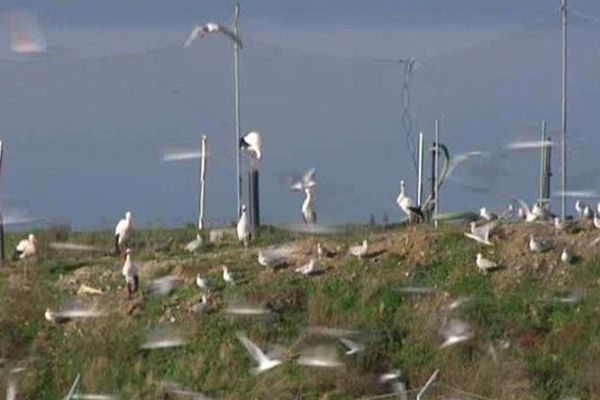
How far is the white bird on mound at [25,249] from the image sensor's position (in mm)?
20234

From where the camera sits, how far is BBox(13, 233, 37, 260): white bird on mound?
20234mm

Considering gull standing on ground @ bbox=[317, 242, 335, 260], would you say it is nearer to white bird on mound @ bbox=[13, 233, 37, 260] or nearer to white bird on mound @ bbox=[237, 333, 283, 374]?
white bird on mound @ bbox=[237, 333, 283, 374]

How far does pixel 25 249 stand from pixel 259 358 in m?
3.35

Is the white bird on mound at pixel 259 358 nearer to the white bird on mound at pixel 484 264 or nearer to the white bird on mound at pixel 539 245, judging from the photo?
the white bird on mound at pixel 484 264

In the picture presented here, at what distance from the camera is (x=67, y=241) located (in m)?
21.7

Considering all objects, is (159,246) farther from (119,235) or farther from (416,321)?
(416,321)

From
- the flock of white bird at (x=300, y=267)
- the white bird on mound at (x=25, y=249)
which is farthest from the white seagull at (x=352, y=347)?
the white bird on mound at (x=25, y=249)

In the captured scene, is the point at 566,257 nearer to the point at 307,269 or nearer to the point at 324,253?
the point at 324,253

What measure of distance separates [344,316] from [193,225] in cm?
420

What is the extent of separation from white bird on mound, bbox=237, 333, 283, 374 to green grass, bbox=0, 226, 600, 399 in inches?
2.4

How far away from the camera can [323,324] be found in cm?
1831

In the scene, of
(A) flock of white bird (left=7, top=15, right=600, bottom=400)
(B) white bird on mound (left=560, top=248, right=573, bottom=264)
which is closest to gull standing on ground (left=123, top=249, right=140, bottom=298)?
(A) flock of white bird (left=7, top=15, right=600, bottom=400)

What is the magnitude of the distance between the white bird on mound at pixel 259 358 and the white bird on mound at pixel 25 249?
9.68 ft

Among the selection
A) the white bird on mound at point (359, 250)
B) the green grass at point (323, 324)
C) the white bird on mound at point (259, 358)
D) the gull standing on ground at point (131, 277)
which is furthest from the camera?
the white bird on mound at point (359, 250)
